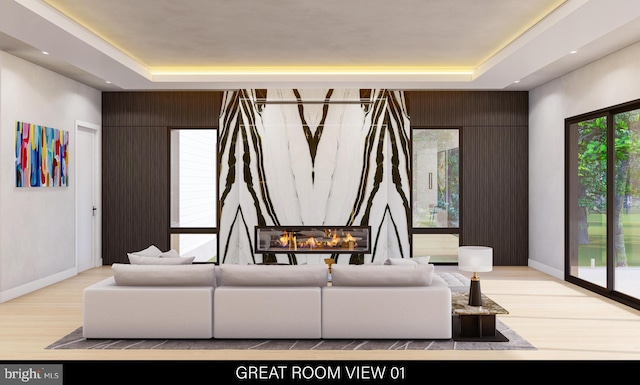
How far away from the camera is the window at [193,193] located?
28.7ft

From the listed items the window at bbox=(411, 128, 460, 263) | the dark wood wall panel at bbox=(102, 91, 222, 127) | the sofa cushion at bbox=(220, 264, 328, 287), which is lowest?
the sofa cushion at bbox=(220, 264, 328, 287)

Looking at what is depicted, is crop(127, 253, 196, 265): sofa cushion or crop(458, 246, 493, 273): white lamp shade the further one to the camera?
crop(127, 253, 196, 265): sofa cushion

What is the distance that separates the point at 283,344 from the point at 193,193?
484cm

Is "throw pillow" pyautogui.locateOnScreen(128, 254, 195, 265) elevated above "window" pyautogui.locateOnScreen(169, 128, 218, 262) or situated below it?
below

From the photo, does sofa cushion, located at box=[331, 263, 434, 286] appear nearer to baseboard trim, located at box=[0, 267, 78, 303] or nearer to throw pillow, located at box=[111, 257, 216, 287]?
throw pillow, located at box=[111, 257, 216, 287]

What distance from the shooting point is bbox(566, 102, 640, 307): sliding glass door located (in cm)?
598

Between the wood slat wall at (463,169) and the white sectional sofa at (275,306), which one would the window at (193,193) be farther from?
the white sectional sofa at (275,306)

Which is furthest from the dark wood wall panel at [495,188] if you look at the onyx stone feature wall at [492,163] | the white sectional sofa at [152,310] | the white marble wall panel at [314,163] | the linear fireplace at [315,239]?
the white sectional sofa at [152,310]

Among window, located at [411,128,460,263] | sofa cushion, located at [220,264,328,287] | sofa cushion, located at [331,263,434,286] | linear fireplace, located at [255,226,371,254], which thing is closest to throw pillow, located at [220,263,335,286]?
sofa cushion, located at [220,264,328,287]

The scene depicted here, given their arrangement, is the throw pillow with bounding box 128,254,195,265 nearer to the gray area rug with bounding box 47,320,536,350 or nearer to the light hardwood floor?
the gray area rug with bounding box 47,320,536,350

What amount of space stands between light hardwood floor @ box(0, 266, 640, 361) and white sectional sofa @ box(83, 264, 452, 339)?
28 centimetres

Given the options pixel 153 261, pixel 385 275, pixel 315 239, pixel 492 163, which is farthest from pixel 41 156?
pixel 492 163

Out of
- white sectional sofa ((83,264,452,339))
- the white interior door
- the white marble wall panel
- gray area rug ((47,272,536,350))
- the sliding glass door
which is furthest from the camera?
the white marble wall panel

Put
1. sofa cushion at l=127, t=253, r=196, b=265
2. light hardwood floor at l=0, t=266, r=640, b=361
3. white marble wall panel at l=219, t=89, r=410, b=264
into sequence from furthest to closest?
white marble wall panel at l=219, t=89, r=410, b=264
sofa cushion at l=127, t=253, r=196, b=265
light hardwood floor at l=0, t=266, r=640, b=361
